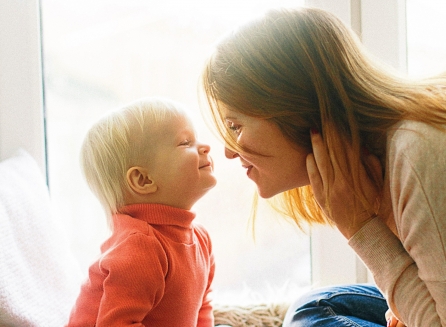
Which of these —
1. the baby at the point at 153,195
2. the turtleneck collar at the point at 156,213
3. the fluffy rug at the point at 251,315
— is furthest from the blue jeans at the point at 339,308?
the turtleneck collar at the point at 156,213

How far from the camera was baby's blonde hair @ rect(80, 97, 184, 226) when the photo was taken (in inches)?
46.9

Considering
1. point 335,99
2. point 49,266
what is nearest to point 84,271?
point 49,266

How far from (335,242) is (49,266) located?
0.79m

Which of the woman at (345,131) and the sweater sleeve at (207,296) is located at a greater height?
the woman at (345,131)

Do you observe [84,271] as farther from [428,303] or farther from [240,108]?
[428,303]

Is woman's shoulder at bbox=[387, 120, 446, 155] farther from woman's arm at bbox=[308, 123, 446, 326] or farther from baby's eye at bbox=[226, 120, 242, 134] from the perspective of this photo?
baby's eye at bbox=[226, 120, 242, 134]

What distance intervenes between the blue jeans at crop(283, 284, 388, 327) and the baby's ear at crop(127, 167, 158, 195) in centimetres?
50

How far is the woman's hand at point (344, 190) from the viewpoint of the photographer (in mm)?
1062

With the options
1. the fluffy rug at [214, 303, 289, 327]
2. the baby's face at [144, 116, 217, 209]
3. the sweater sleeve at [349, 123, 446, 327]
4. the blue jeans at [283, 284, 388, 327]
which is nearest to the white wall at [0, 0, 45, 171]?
the baby's face at [144, 116, 217, 209]

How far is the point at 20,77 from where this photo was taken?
164 cm

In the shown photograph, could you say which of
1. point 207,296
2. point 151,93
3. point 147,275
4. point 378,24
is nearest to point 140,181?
point 147,275

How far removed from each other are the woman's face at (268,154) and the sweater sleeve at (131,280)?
0.26 metres

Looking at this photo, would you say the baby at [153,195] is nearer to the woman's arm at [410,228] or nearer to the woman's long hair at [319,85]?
the woman's long hair at [319,85]

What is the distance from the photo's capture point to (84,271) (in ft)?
5.69
